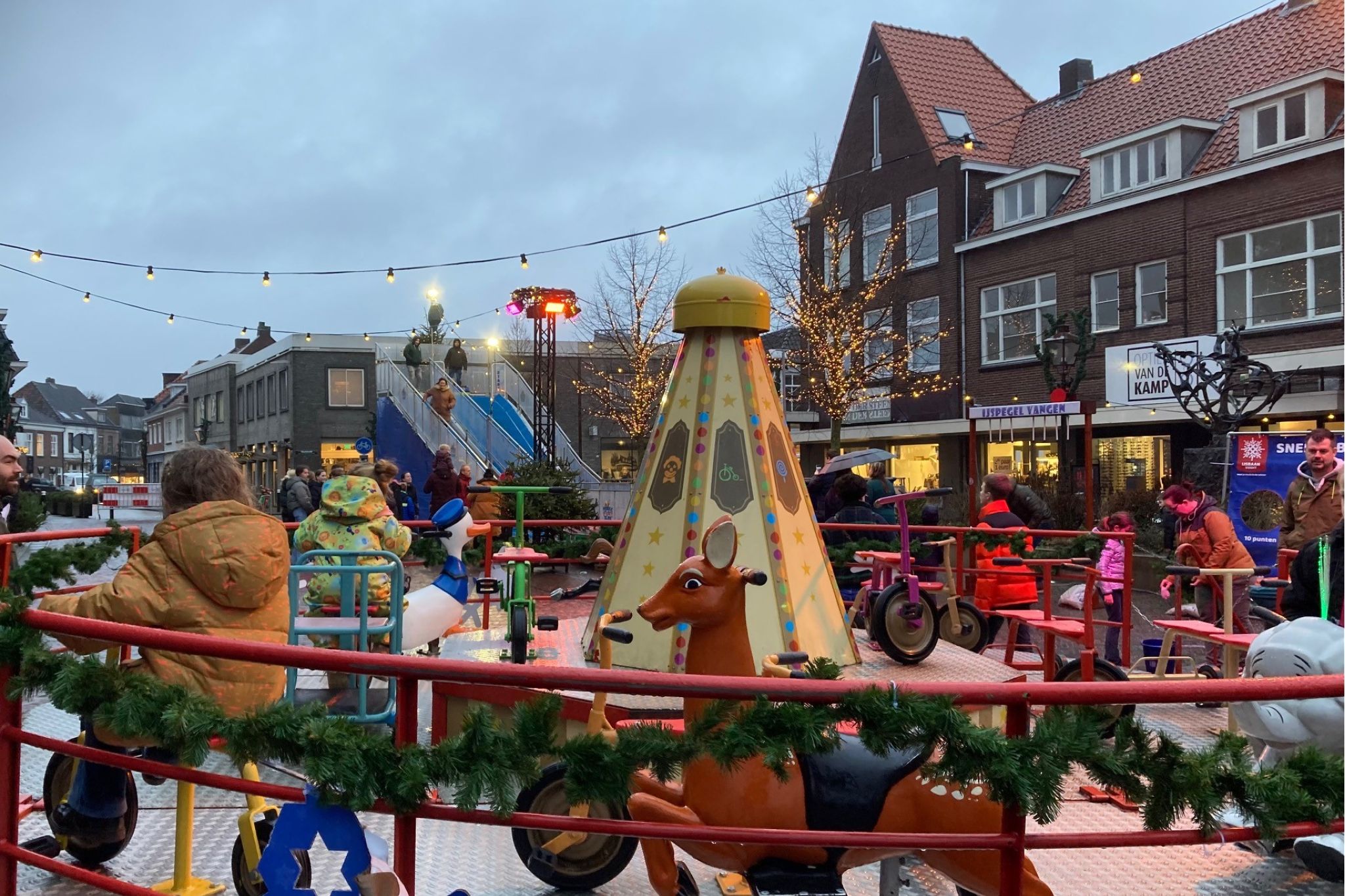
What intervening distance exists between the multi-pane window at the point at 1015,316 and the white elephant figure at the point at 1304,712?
20.7 meters

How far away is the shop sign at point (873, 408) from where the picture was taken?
27.8 metres

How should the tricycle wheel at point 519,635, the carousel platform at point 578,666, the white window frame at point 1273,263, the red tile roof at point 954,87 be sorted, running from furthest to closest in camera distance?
the red tile roof at point 954,87, the white window frame at point 1273,263, the tricycle wheel at point 519,635, the carousel platform at point 578,666

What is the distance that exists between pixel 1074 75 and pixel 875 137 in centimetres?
543

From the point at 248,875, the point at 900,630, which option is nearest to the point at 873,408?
the point at 900,630

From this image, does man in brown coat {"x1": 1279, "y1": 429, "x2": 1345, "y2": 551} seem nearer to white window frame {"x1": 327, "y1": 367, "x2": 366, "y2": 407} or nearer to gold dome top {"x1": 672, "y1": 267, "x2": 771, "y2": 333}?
gold dome top {"x1": 672, "y1": 267, "x2": 771, "y2": 333}

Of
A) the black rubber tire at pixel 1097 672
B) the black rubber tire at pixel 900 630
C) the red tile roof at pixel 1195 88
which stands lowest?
the black rubber tire at pixel 1097 672

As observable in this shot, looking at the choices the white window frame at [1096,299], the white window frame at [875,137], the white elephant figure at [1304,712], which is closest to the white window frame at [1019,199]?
the white window frame at [1096,299]

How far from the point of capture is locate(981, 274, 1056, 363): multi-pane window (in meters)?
24.5

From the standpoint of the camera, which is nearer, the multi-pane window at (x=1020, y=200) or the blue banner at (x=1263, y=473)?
the blue banner at (x=1263, y=473)

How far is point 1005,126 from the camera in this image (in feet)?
94.0

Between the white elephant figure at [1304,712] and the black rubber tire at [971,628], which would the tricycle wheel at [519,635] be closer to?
the white elephant figure at [1304,712]

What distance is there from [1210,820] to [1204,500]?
222 inches

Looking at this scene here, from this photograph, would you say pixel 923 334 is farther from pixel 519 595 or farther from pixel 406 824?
pixel 406 824

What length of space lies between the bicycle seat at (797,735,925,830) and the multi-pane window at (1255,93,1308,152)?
20873mm
